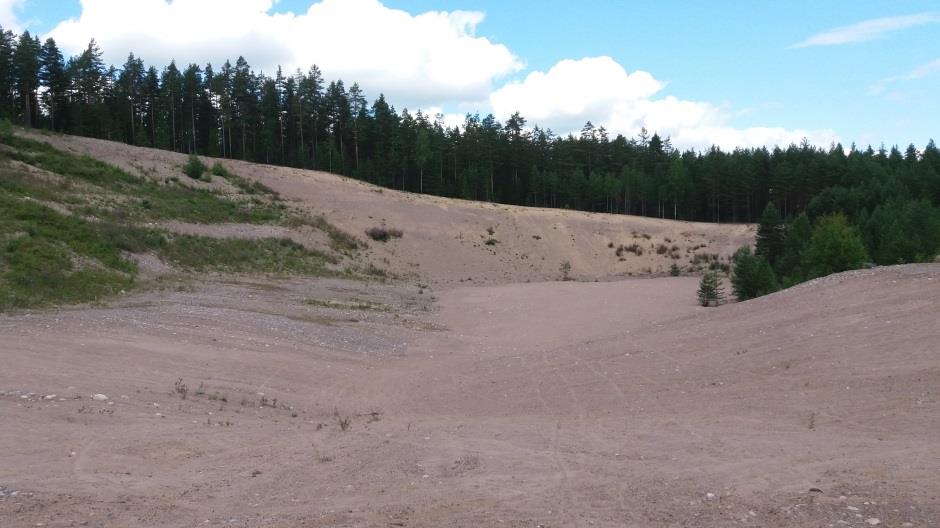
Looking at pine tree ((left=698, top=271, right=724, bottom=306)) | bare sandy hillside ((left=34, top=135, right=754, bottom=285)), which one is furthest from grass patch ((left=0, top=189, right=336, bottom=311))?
pine tree ((left=698, top=271, right=724, bottom=306))

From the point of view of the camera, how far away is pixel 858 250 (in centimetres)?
3362

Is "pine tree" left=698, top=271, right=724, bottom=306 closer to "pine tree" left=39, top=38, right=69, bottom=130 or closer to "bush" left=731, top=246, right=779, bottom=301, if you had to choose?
"bush" left=731, top=246, right=779, bottom=301

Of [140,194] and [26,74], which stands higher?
[26,74]

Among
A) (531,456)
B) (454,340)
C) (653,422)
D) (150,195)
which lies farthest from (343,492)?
(150,195)

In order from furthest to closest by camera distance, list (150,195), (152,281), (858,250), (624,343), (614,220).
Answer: (614,220)
(150,195)
(858,250)
(152,281)
(624,343)

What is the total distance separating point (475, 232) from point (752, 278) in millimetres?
35468

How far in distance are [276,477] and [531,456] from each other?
3.52 meters

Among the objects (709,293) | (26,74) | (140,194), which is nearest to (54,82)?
(26,74)

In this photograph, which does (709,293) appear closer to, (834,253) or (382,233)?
(834,253)

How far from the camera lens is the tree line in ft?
252

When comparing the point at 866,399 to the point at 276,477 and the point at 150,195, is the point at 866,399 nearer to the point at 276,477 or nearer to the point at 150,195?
the point at 276,477

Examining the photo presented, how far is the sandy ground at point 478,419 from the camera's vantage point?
25.1 ft

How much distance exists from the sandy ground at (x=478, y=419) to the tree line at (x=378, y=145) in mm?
64255

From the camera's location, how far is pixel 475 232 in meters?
68.0
